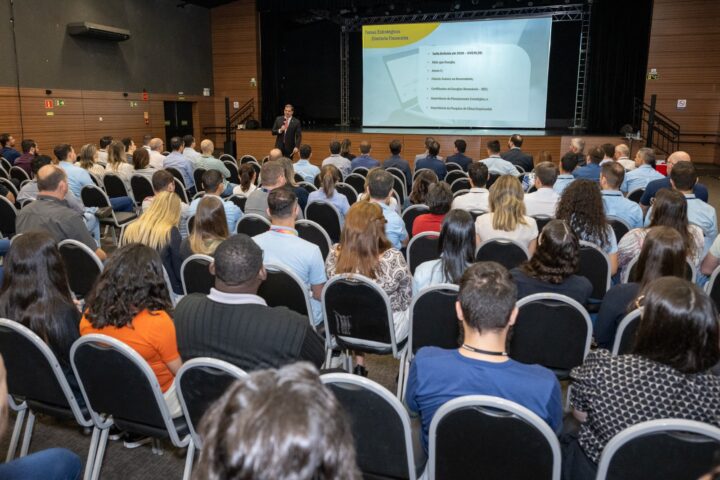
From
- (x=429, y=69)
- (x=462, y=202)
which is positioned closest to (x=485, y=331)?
(x=462, y=202)

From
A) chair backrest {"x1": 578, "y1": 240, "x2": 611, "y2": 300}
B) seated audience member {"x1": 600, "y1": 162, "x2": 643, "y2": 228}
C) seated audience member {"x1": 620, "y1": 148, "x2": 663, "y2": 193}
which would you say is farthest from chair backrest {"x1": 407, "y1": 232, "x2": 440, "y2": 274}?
seated audience member {"x1": 620, "y1": 148, "x2": 663, "y2": 193}

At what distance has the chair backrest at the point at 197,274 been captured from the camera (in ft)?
10.8

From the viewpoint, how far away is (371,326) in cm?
303

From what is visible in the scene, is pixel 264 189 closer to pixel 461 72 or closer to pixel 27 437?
pixel 27 437

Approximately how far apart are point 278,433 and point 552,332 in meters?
2.20

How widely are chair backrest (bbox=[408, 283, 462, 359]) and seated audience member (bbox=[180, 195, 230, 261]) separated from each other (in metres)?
1.57

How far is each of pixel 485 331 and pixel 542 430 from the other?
40 centimetres

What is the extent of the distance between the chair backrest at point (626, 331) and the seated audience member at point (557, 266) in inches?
15.0

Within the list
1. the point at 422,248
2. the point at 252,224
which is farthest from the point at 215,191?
the point at 422,248

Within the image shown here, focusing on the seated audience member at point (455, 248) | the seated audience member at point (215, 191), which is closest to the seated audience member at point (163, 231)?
the seated audience member at point (215, 191)

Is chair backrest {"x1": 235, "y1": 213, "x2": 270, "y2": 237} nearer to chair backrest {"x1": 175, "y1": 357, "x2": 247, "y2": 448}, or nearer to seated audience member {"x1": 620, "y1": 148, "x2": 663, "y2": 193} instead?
chair backrest {"x1": 175, "y1": 357, "x2": 247, "y2": 448}

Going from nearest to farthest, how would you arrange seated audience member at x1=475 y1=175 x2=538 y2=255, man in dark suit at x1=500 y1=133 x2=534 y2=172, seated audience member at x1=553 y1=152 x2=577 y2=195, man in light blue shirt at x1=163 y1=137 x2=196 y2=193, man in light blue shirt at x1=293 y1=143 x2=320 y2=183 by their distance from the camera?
1. seated audience member at x1=475 y1=175 x2=538 y2=255
2. seated audience member at x1=553 y1=152 x2=577 y2=195
3. man in light blue shirt at x1=293 y1=143 x2=320 y2=183
4. man in light blue shirt at x1=163 y1=137 x2=196 y2=193
5. man in dark suit at x1=500 y1=133 x2=534 y2=172

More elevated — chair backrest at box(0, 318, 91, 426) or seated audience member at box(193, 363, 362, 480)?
seated audience member at box(193, 363, 362, 480)

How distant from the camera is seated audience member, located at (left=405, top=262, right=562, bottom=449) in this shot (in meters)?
1.73
